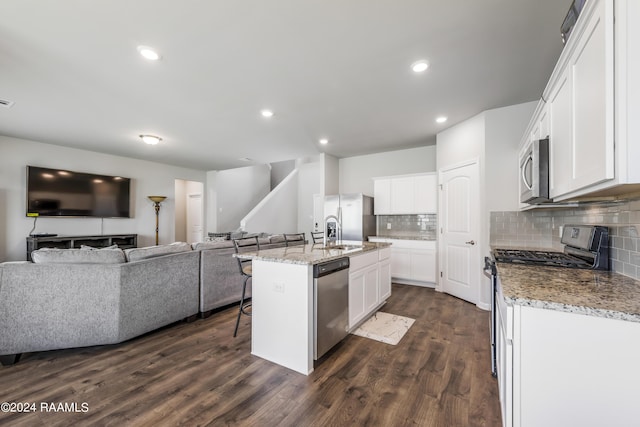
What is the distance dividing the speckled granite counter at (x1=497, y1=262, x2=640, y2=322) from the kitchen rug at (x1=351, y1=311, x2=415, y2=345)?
4.68 ft

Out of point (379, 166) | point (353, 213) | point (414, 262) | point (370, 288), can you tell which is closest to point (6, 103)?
point (370, 288)

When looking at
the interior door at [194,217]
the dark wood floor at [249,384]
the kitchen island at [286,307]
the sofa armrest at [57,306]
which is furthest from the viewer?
the interior door at [194,217]

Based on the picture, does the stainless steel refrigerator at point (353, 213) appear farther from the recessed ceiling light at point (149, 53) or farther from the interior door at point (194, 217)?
the interior door at point (194, 217)

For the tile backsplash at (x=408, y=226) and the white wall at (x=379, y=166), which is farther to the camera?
the white wall at (x=379, y=166)

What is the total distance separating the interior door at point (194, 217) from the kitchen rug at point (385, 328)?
676 centimetres

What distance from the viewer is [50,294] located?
2.32 metres

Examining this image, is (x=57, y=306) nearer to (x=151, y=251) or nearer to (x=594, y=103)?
(x=151, y=251)

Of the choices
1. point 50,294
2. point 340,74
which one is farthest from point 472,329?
point 50,294

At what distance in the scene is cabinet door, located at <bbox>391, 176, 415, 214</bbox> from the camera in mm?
4996

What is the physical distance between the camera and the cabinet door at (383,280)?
338cm

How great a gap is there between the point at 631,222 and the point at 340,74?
240 cm

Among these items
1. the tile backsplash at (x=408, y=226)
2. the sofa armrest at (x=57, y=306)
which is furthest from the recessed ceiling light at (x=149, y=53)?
the tile backsplash at (x=408, y=226)

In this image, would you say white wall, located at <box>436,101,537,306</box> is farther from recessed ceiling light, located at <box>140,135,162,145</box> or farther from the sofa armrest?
recessed ceiling light, located at <box>140,135,162,145</box>

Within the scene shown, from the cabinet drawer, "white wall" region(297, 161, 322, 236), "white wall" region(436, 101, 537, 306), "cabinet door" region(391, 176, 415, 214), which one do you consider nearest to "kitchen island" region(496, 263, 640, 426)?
the cabinet drawer
